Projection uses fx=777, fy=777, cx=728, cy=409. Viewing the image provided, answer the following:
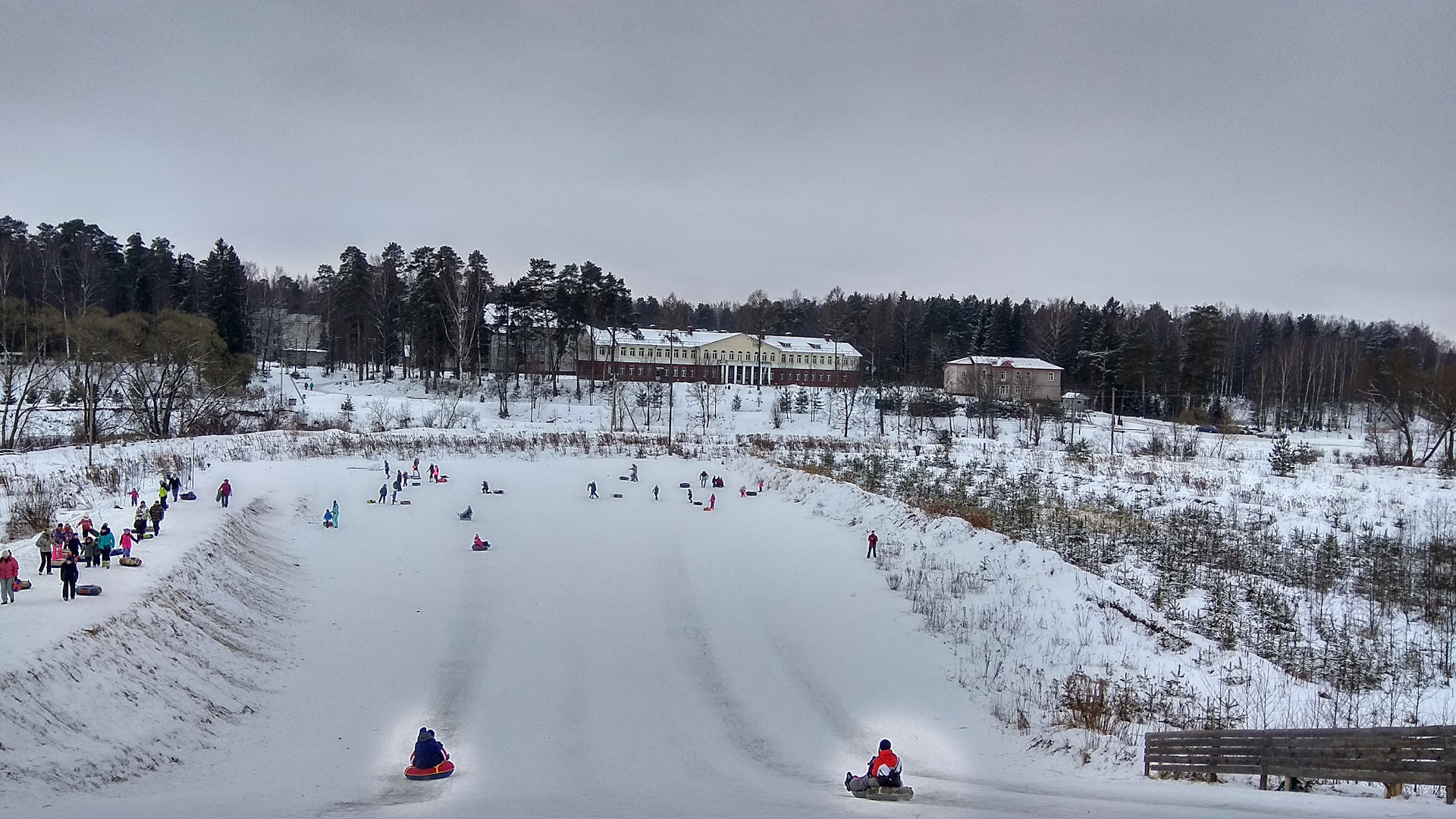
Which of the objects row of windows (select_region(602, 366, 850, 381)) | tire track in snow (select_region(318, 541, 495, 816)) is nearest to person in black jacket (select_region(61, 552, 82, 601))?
tire track in snow (select_region(318, 541, 495, 816))

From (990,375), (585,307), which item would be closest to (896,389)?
(990,375)

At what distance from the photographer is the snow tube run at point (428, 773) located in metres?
9.54

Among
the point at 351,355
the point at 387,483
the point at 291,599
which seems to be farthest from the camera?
the point at 351,355

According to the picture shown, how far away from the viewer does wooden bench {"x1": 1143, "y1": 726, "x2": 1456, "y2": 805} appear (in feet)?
23.0

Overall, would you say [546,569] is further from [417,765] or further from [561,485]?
[561,485]

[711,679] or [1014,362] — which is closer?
[711,679]

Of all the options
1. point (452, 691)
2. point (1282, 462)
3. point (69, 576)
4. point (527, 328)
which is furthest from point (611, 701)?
point (527, 328)

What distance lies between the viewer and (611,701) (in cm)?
1245

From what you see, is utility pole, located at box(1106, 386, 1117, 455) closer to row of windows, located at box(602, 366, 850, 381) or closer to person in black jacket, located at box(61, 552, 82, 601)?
row of windows, located at box(602, 366, 850, 381)

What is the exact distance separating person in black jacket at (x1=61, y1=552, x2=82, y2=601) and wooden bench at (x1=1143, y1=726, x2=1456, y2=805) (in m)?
15.7

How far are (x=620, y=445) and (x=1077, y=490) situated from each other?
86.0ft

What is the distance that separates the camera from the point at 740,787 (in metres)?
9.70

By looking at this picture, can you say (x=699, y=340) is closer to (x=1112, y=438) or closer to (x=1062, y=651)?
(x=1112, y=438)

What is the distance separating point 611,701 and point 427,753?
3.42 metres
